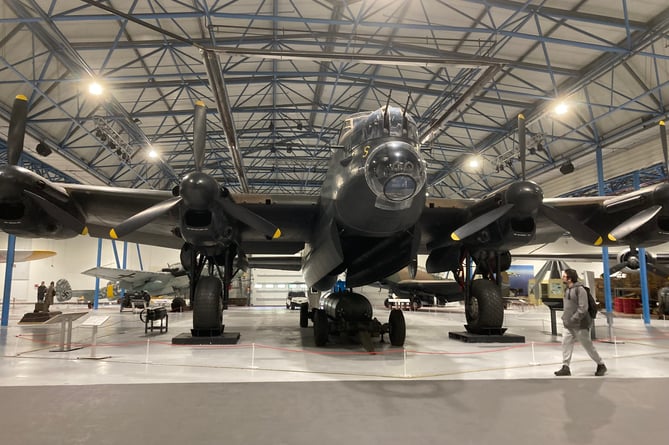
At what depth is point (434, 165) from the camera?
29094 mm

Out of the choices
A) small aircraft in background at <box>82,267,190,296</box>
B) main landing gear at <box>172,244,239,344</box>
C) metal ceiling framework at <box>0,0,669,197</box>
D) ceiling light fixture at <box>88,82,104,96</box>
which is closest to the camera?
main landing gear at <box>172,244,239,344</box>

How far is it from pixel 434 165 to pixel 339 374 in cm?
2443

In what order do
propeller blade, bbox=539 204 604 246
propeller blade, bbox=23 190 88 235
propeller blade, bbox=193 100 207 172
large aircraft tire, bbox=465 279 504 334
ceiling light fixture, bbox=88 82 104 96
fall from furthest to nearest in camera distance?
ceiling light fixture, bbox=88 82 104 96
large aircraft tire, bbox=465 279 504 334
propeller blade, bbox=539 204 604 246
propeller blade, bbox=193 100 207 172
propeller blade, bbox=23 190 88 235

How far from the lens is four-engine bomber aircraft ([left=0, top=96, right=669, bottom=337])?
776 centimetres

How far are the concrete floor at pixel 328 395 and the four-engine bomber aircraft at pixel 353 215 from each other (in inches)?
89.1

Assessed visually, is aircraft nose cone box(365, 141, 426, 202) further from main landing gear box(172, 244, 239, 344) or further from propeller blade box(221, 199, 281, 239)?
main landing gear box(172, 244, 239, 344)

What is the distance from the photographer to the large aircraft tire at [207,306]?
10.1m

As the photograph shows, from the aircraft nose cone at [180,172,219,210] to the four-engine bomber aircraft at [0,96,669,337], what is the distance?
0.8 inches

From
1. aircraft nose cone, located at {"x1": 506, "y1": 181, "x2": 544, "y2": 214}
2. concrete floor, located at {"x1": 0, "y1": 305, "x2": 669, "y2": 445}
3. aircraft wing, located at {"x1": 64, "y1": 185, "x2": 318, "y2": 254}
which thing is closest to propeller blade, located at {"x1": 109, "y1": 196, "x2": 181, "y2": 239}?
aircraft wing, located at {"x1": 64, "y1": 185, "x2": 318, "y2": 254}

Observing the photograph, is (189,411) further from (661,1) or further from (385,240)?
(661,1)

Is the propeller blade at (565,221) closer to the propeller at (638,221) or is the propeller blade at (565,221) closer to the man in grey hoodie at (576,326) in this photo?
the propeller at (638,221)

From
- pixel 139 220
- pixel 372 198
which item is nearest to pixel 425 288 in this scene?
pixel 372 198

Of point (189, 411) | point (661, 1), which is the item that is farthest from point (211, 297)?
point (661, 1)

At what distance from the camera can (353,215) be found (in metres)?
8.05
